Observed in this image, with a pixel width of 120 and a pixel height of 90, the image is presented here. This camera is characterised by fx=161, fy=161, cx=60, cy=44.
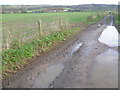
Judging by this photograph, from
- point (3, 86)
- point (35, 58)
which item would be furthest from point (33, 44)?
point (3, 86)

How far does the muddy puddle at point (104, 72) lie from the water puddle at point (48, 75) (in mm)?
1507

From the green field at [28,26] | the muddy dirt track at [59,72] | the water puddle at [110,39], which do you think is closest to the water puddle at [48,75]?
the muddy dirt track at [59,72]

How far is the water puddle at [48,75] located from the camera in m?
6.34

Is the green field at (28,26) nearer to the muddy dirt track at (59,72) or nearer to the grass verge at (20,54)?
the grass verge at (20,54)

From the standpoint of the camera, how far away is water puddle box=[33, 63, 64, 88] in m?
6.34

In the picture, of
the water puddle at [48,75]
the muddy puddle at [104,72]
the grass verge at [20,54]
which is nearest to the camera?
the muddy puddle at [104,72]

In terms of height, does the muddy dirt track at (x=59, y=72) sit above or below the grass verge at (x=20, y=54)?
below

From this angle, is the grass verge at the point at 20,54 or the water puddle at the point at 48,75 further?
the grass verge at the point at 20,54

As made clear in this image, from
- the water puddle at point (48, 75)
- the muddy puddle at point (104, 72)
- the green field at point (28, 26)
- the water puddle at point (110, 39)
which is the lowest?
the water puddle at point (48, 75)

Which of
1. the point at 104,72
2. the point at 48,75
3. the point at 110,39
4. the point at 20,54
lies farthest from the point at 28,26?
the point at 104,72

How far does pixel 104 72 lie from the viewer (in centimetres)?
710

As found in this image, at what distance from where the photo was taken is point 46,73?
741 centimetres

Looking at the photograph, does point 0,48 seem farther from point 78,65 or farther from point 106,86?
point 106,86

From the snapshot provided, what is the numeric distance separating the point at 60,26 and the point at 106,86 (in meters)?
12.5
